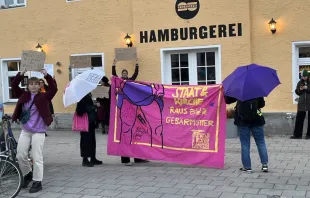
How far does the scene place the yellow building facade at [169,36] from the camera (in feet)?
36.7

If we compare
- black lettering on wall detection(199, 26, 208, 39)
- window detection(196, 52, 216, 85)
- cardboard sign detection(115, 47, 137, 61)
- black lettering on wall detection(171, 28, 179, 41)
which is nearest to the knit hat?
window detection(196, 52, 216, 85)

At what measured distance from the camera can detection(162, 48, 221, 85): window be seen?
39.8ft

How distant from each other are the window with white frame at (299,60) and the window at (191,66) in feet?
6.79

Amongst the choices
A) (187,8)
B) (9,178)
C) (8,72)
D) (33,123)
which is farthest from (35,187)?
(8,72)

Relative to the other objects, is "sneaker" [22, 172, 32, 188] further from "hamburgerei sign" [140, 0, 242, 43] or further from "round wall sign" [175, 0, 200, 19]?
"round wall sign" [175, 0, 200, 19]

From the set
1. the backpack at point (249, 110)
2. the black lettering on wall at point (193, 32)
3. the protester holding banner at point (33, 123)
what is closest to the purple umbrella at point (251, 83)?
the backpack at point (249, 110)

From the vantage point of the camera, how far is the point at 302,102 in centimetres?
1052

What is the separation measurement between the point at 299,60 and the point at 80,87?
21.6 ft

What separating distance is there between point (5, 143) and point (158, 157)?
8.86 feet

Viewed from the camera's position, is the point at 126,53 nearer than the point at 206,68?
Yes

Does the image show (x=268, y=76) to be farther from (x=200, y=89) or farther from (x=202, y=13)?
(x=202, y=13)

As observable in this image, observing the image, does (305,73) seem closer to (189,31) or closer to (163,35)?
(189,31)

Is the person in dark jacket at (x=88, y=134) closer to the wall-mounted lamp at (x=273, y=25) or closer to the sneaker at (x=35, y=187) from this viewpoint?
the sneaker at (x=35, y=187)

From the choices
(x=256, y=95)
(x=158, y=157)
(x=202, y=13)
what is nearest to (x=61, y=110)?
(x=202, y=13)
